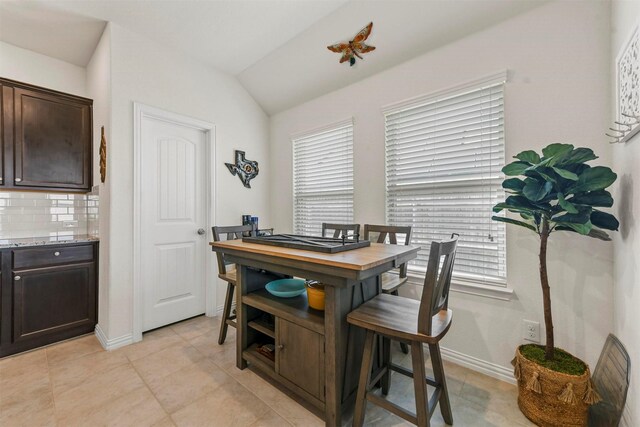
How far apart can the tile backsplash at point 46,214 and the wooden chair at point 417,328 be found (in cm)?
293

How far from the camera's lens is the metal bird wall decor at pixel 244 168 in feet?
10.9

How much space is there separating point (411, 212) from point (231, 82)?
263 centimetres

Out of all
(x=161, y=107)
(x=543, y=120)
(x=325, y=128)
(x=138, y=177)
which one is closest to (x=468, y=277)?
(x=543, y=120)

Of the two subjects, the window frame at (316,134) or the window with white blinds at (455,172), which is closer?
the window with white blinds at (455,172)

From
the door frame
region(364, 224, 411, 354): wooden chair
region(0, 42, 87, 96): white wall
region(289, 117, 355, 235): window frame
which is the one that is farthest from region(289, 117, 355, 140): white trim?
region(0, 42, 87, 96): white wall

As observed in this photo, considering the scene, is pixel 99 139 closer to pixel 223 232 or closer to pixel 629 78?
pixel 223 232

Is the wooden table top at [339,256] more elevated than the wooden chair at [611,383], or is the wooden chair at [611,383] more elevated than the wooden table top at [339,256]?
the wooden table top at [339,256]

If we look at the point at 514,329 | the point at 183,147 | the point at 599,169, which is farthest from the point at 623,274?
the point at 183,147

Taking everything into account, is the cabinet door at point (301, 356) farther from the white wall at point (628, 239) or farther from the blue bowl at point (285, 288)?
the white wall at point (628, 239)

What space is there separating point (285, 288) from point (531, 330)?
1689 millimetres

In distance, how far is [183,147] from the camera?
2943mm

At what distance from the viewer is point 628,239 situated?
133 cm

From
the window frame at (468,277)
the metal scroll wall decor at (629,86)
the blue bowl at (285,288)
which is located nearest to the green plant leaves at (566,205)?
the metal scroll wall decor at (629,86)

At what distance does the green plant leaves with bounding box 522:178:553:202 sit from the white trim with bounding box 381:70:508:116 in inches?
35.5
